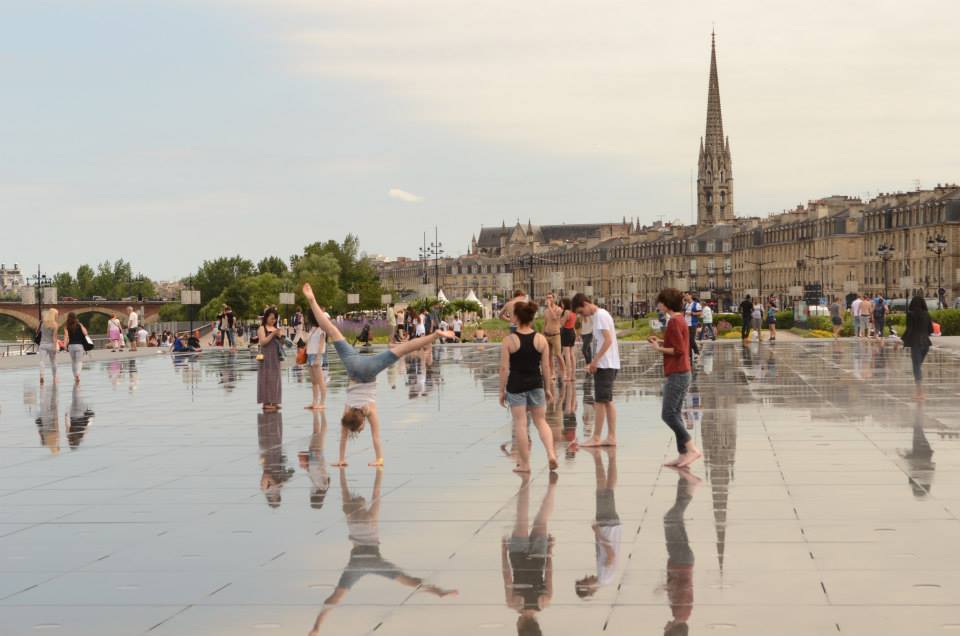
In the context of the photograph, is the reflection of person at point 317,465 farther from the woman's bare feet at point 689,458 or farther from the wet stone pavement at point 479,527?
the woman's bare feet at point 689,458

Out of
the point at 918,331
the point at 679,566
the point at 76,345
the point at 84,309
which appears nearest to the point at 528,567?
the point at 679,566

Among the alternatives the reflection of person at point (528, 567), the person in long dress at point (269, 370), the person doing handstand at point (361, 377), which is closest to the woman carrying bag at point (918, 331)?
the person in long dress at point (269, 370)

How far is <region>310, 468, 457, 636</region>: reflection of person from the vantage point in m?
7.83

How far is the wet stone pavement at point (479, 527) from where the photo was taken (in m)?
7.36

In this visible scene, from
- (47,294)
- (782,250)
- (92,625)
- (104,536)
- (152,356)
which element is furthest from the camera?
(782,250)

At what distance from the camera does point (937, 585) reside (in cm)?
771

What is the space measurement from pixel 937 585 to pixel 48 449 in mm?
11169

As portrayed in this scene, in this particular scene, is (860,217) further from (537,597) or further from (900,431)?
(537,597)

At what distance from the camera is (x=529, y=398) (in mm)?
13258

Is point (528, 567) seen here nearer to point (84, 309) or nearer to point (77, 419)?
point (77, 419)

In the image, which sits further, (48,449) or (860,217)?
(860,217)

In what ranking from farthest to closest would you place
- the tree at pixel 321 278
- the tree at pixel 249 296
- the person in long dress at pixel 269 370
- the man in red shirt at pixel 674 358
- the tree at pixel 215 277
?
the tree at pixel 215 277, the tree at pixel 249 296, the tree at pixel 321 278, the person in long dress at pixel 269 370, the man in red shirt at pixel 674 358

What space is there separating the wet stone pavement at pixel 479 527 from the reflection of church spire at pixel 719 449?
65 millimetres

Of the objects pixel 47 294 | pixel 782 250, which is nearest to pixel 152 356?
pixel 47 294
